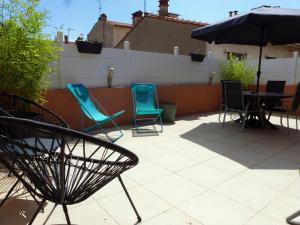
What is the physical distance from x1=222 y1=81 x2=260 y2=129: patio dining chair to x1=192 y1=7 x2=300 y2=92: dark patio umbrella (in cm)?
57

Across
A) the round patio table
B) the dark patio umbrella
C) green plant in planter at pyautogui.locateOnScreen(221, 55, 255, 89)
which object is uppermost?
the dark patio umbrella

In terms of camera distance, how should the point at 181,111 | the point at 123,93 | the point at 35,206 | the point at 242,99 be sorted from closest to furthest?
the point at 35,206, the point at 242,99, the point at 123,93, the point at 181,111

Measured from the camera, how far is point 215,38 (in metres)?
5.61

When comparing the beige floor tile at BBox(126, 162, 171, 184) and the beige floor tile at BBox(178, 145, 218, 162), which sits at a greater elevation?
the beige floor tile at BBox(126, 162, 171, 184)

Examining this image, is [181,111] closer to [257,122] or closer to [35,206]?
[257,122]

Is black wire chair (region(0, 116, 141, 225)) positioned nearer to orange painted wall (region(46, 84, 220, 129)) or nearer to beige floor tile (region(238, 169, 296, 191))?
beige floor tile (region(238, 169, 296, 191))

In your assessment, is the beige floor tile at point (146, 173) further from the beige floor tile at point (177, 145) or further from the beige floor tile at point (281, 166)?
the beige floor tile at point (281, 166)

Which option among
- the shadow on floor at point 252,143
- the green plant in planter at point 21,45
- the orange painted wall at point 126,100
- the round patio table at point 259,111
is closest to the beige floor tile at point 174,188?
the shadow on floor at point 252,143

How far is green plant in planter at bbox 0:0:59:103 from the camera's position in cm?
303

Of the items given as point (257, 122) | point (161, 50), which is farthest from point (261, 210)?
point (161, 50)

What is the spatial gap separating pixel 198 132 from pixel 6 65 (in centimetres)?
350

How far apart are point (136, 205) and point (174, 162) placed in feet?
3.93

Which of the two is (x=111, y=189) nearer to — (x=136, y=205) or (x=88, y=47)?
(x=136, y=205)

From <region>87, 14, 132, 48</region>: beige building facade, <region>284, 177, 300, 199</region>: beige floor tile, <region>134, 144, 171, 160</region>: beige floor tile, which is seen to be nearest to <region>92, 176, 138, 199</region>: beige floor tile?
<region>134, 144, 171, 160</region>: beige floor tile
